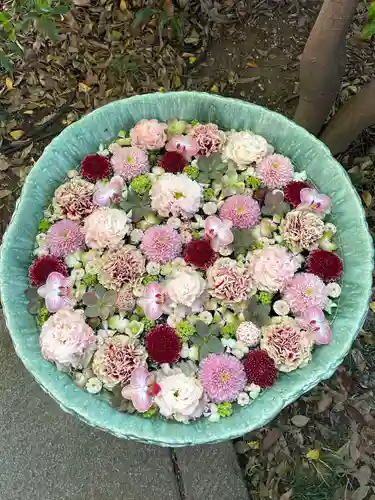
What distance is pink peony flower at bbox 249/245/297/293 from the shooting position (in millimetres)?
1125

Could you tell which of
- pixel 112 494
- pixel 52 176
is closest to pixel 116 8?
pixel 52 176

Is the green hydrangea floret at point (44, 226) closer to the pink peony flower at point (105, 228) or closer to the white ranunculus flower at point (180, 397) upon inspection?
the pink peony flower at point (105, 228)

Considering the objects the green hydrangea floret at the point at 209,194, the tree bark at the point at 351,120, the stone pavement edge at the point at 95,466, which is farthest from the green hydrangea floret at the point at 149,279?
the tree bark at the point at 351,120

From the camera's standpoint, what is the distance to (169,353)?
1.09 m

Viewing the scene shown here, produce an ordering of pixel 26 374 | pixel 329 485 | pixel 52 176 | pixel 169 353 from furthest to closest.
Answer: pixel 26 374, pixel 329 485, pixel 52 176, pixel 169 353

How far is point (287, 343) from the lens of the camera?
108 cm

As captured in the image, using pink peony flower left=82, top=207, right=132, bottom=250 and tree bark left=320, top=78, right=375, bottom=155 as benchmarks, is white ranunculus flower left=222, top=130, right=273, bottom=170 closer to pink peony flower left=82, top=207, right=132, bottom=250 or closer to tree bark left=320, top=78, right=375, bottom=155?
pink peony flower left=82, top=207, right=132, bottom=250

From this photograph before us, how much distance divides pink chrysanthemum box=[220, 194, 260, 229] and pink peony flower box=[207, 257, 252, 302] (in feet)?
0.29

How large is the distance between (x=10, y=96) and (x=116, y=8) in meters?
0.50

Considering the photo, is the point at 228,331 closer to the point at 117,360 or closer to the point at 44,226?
the point at 117,360

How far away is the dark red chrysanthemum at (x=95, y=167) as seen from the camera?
1228 millimetres

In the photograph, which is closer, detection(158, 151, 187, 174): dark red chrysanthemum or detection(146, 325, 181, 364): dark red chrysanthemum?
detection(146, 325, 181, 364): dark red chrysanthemum

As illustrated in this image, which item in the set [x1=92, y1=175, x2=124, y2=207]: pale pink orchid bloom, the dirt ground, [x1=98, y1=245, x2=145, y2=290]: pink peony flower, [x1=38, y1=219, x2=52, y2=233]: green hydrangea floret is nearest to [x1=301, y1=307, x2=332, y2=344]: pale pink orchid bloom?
[x1=98, y1=245, x2=145, y2=290]: pink peony flower

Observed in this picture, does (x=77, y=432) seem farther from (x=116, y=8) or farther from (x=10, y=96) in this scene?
(x=116, y=8)
